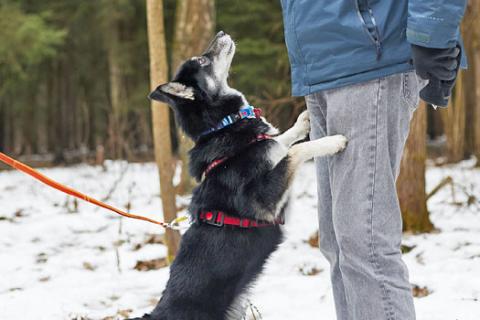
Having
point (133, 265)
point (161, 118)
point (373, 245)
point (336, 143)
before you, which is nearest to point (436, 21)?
point (336, 143)

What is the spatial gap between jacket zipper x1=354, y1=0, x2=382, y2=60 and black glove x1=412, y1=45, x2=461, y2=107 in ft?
0.60

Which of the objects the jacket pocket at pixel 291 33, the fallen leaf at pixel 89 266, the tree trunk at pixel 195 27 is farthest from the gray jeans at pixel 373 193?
the tree trunk at pixel 195 27

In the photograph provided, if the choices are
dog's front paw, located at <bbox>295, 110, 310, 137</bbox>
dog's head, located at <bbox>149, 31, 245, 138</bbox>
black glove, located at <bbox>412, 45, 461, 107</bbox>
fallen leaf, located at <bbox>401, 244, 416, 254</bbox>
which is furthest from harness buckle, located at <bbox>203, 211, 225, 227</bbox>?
fallen leaf, located at <bbox>401, 244, 416, 254</bbox>

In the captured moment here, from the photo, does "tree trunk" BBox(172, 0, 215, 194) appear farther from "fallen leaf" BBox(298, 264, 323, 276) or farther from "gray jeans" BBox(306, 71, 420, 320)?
"gray jeans" BBox(306, 71, 420, 320)

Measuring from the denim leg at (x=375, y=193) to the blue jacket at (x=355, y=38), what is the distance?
0.07 m

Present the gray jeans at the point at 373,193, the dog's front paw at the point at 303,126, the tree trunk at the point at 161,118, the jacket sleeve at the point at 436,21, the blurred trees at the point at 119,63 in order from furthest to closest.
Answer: the blurred trees at the point at 119,63
the tree trunk at the point at 161,118
the dog's front paw at the point at 303,126
the gray jeans at the point at 373,193
the jacket sleeve at the point at 436,21

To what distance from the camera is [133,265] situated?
5184 mm

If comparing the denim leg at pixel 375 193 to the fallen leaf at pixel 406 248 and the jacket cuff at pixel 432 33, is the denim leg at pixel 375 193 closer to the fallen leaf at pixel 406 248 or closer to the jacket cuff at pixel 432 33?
the jacket cuff at pixel 432 33

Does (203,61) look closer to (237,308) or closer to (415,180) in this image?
(237,308)

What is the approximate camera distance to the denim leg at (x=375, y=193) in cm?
213

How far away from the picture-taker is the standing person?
205 centimetres

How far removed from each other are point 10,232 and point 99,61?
15.9 m

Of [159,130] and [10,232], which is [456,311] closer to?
[159,130]

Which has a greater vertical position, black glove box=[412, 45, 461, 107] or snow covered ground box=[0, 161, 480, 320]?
black glove box=[412, 45, 461, 107]
